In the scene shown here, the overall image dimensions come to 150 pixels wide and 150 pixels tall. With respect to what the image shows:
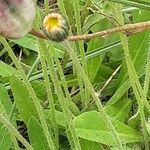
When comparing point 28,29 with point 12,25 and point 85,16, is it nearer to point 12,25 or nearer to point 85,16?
point 12,25

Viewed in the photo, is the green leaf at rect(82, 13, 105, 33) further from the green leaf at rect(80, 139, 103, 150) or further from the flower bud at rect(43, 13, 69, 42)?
the flower bud at rect(43, 13, 69, 42)

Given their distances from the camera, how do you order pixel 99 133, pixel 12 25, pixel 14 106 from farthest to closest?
pixel 14 106
pixel 99 133
pixel 12 25

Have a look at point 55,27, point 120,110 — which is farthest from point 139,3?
point 120,110

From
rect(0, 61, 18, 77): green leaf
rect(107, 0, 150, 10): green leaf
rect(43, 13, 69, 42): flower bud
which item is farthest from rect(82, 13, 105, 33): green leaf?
rect(43, 13, 69, 42): flower bud

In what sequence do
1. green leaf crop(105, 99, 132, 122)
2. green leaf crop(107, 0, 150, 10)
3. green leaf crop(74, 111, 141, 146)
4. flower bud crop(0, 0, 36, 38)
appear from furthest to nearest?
1. green leaf crop(105, 99, 132, 122)
2. green leaf crop(74, 111, 141, 146)
3. green leaf crop(107, 0, 150, 10)
4. flower bud crop(0, 0, 36, 38)

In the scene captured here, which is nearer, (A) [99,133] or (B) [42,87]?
(A) [99,133]

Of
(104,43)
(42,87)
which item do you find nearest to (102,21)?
(104,43)
